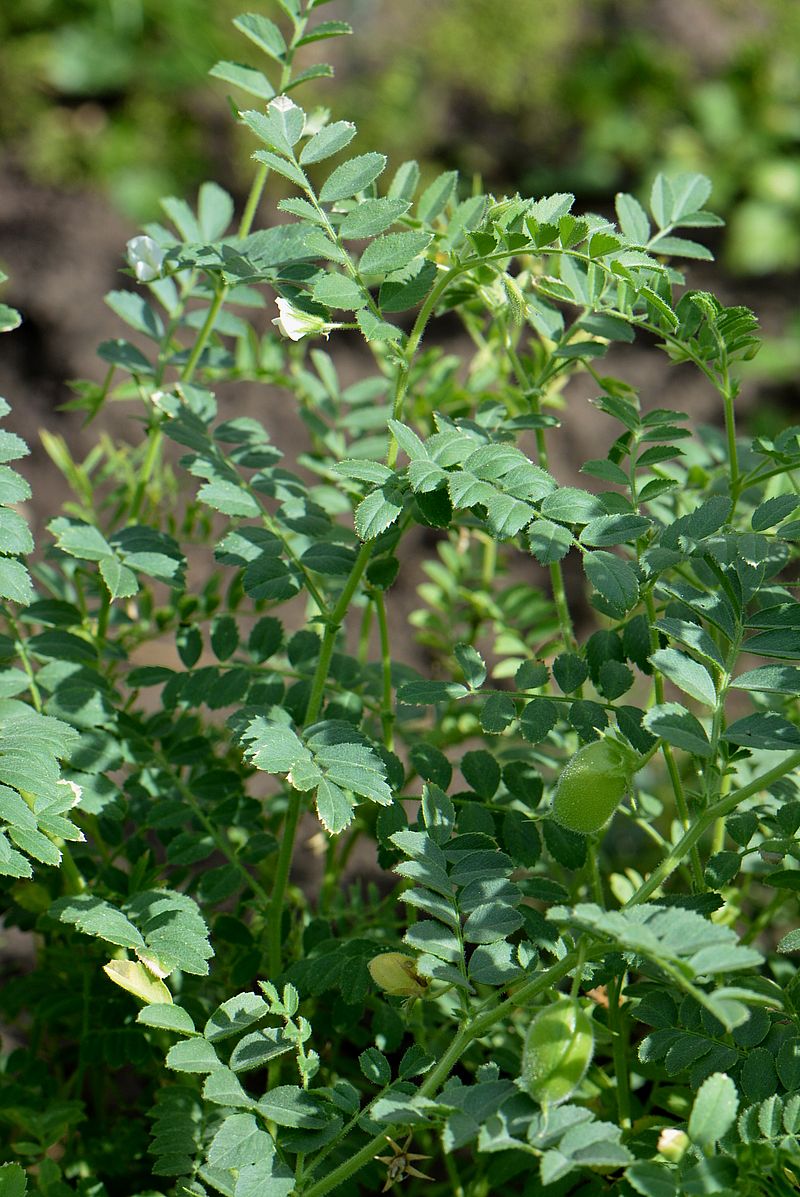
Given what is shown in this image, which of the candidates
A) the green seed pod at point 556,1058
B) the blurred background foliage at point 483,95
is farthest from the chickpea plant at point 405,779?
the blurred background foliage at point 483,95

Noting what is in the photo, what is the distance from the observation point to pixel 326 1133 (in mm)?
630

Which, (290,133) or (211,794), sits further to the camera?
(211,794)

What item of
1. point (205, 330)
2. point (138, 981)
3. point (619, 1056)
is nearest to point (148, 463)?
point (205, 330)

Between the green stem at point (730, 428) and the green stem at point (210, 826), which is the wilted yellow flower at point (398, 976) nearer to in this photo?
the green stem at point (210, 826)

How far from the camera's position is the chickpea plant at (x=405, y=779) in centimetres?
61

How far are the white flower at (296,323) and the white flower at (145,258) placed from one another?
0.48 ft

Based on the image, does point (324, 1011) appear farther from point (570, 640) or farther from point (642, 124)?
point (642, 124)

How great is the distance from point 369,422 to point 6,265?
4.46 ft

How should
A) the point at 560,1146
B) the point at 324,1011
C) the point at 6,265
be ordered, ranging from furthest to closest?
the point at 6,265
the point at 324,1011
the point at 560,1146

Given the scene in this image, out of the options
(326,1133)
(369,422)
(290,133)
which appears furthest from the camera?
(369,422)

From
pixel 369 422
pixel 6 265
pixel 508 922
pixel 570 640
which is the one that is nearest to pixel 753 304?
pixel 6 265

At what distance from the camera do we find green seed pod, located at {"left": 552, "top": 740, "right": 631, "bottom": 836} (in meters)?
→ 0.64

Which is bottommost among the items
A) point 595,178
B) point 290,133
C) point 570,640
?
point 595,178

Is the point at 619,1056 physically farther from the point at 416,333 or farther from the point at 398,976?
the point at 416,333
